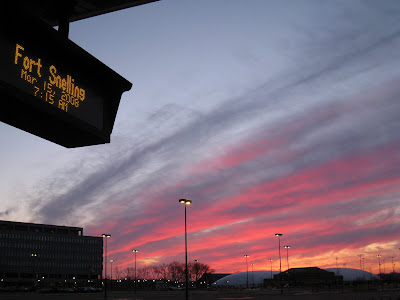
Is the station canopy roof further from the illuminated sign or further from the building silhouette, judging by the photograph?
the building silhouette

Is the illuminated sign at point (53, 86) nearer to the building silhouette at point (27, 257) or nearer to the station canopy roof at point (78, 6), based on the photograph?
the station canopy roof at point (78, 6)

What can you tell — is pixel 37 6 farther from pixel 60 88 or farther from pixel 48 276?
pixel 48 276

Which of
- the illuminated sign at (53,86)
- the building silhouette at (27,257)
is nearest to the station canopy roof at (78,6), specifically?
the illuminated sign at (53,86)

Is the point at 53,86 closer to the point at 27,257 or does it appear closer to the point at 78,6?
the point at 78,6

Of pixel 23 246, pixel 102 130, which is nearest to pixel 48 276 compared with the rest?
pixel 23 246

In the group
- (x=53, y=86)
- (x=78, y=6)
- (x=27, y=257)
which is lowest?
(x=27, y=257)

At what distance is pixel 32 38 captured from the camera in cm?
550

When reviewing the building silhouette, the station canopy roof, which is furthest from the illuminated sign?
the building silhouette


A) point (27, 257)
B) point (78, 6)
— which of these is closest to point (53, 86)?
point (78, 6)

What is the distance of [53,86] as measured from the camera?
19.0ft

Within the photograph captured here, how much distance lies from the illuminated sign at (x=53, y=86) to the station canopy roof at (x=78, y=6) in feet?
2.97

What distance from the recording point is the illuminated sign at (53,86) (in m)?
5.23

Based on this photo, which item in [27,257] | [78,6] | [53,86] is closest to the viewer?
[53,86]

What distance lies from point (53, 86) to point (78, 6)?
1.50m
